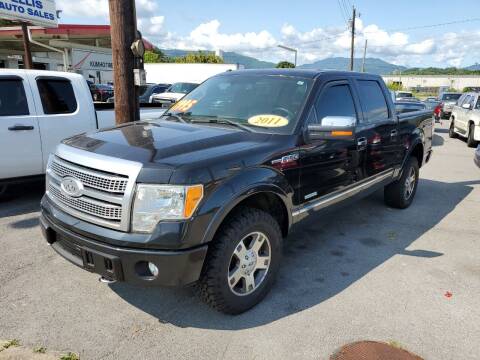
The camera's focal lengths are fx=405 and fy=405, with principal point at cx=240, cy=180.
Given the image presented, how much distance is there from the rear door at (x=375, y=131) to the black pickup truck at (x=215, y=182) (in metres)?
0.04

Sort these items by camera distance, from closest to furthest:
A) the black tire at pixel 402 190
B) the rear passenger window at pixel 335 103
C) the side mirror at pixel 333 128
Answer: the side mirror at pixel 333 128
the rear passenger window at pixel 335 103
the black tire at pixel 402 190

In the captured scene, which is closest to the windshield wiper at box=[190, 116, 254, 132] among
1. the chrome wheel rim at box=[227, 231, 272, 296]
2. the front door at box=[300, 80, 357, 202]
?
the front door at box=[300, 80, 357, 202]

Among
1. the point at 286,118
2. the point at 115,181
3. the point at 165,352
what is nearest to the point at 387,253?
the point at 286,118

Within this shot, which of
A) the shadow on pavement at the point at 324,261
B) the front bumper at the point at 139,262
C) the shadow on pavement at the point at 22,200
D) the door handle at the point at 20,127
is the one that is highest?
the door handle at the point at 20,127

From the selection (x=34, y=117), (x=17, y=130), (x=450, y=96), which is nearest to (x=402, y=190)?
(x=34, y=117)

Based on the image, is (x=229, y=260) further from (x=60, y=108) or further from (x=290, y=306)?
(x=60, y=108)

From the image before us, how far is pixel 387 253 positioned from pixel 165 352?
8.89 feet

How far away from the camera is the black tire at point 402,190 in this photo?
19.0 feet

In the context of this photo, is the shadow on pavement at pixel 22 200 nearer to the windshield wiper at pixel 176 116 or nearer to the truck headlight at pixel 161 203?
the windshield wiper at pixel 176 116

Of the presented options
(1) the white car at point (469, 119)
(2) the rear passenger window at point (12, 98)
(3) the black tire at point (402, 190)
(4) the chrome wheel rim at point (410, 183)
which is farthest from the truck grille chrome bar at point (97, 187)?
(1) the white car at point (469, 119)

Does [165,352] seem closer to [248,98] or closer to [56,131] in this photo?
[248,98]

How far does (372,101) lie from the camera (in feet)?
15.7

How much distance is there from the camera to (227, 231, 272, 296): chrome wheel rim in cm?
300

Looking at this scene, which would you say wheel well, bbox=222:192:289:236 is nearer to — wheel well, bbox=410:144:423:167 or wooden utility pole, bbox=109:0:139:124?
wheel well, bbox=410:144:423:167
